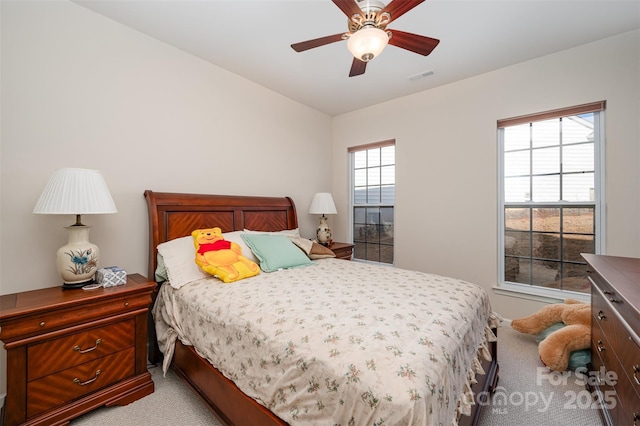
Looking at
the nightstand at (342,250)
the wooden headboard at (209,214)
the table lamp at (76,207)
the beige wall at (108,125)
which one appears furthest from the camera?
the nightstand at (342,250)

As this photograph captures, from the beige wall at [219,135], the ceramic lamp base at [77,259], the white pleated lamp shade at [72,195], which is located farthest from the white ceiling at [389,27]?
the ceramic lamp base at [77,259]

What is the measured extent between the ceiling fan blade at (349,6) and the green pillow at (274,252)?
1808mm

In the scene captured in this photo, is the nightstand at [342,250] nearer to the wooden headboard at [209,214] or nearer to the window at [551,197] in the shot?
the wooden headboard at [209,214]

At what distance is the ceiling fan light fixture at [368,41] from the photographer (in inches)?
57.6

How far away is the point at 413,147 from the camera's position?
11.3 feet

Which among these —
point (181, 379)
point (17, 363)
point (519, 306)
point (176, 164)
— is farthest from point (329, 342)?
point (519, 306)

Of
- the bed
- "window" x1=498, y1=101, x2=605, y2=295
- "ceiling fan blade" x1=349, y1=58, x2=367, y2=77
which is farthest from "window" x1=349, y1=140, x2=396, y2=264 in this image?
"ceiling fan blade" x1=349, y1=58, x2=367, y2=77

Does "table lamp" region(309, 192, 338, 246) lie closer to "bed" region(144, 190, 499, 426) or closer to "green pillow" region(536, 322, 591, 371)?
"bed" region(144, 190, 499, 426)

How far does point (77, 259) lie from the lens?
65.9 inches

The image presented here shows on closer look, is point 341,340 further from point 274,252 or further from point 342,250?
point 342,250

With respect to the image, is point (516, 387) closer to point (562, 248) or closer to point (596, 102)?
point (562, 248)

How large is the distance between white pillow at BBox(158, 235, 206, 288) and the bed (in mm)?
35

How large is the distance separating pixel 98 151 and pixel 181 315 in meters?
1.45

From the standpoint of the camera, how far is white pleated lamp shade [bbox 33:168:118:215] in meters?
1.56
